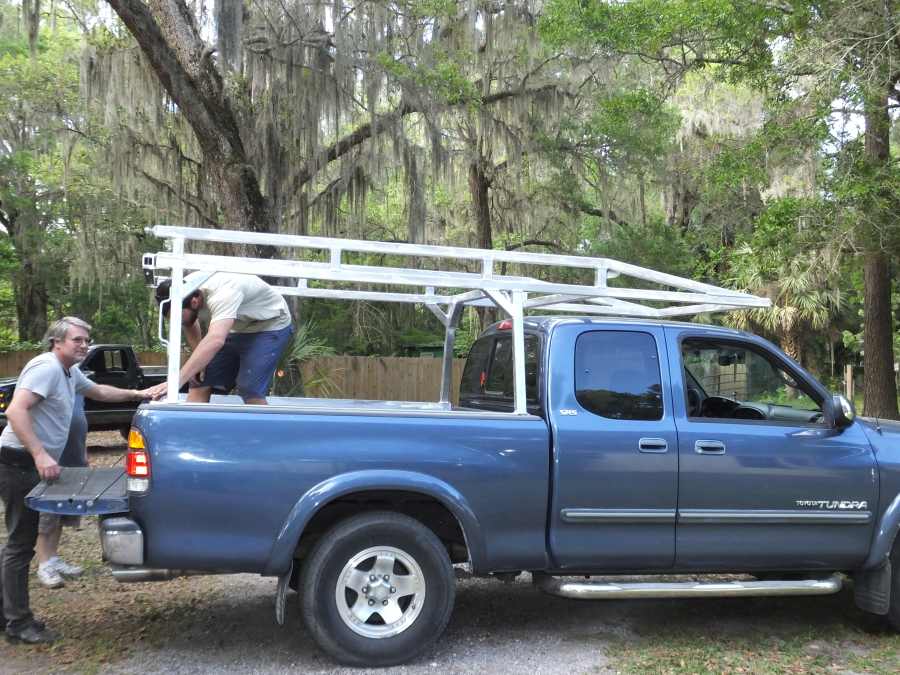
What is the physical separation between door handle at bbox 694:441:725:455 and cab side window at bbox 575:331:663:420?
0.27m

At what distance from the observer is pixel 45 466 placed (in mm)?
4488

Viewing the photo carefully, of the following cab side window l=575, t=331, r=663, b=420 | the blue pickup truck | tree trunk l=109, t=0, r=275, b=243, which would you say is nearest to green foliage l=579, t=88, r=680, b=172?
tree trunk l=109, t=0, r=275, b=243

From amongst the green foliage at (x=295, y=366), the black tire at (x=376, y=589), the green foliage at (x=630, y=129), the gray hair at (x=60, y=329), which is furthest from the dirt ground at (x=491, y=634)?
the green foliage at (x=630, y=129)

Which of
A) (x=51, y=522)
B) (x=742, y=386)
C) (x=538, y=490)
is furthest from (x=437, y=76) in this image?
(x=538, y=490)

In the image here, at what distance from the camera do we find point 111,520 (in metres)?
4.11

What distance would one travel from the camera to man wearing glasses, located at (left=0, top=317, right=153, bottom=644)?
4574 mm

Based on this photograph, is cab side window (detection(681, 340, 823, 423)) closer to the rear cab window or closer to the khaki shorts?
the rear cab window

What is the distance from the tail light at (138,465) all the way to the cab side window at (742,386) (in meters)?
3.05

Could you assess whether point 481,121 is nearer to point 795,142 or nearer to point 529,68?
point 529,68

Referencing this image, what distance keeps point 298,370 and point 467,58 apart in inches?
244

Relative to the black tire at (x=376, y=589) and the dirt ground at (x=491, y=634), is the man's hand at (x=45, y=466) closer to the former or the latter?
the dirt ground at (x=491, y=634)

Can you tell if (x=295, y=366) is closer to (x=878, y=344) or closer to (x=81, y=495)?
(x=81, y=495)

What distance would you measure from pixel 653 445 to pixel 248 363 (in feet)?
8.64

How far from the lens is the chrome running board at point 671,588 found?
14.8 feet
